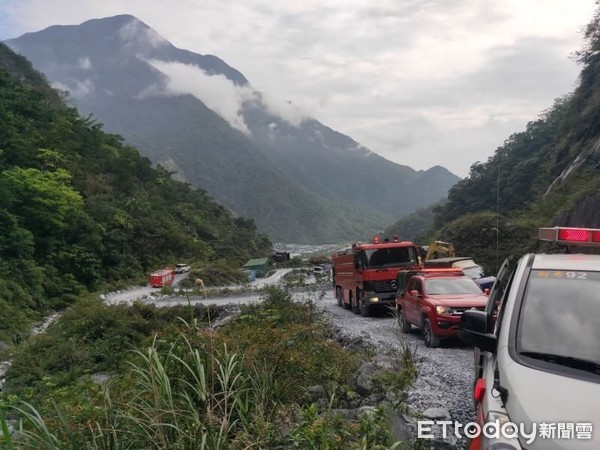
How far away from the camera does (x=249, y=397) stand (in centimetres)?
512

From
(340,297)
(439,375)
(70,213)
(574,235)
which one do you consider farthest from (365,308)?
(70,213)

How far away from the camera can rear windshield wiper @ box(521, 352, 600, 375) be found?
3192mm

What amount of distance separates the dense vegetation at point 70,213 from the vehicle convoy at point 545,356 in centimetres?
2461

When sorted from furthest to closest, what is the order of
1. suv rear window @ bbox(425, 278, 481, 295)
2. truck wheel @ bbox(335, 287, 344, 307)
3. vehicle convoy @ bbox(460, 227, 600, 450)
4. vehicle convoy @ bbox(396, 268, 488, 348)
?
truck wheel @ bbox(335, 287, 344, 307), suv rear window @ bbox(425, 278, 481, 295), vehicle convoy @ bbox(396, 268, 488, 348), vehicle convoy @ bbox(460, 227, 600, 450)

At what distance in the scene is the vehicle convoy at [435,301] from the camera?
11171mm

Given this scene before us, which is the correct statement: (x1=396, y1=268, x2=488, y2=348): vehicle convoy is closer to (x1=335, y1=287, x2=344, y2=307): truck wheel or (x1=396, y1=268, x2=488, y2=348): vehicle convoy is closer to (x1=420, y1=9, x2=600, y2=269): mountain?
(x1=335, y1=287, x2=344, y2=307): truck wheel

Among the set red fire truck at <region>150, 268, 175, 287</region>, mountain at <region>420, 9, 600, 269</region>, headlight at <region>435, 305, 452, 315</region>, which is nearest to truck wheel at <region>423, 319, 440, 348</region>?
headlight at <region>435, 305, 452, 315</region>

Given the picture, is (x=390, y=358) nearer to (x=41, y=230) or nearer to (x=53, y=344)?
(x=53, y=344)

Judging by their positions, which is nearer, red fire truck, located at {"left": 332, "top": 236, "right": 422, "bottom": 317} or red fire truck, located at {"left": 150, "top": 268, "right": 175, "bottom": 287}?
red fire truck, located at {"left": 332, "top": 236, "right": 422, "bottom": 317}

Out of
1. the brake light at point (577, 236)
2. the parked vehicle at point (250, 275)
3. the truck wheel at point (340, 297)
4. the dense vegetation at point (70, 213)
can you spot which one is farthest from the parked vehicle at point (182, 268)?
the brake light at point (577, 236)

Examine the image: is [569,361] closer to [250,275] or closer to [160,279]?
[160,279]

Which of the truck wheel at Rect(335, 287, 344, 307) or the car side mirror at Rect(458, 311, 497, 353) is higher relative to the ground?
the car side mirror at Rect(458, 311, 497, 353)

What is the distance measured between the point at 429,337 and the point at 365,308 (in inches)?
259

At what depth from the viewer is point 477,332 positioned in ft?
13.1
